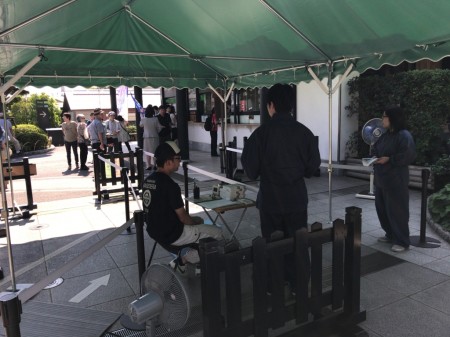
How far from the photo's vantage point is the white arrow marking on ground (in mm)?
3799

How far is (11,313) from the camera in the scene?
6.97 feet

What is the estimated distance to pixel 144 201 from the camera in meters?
3.54

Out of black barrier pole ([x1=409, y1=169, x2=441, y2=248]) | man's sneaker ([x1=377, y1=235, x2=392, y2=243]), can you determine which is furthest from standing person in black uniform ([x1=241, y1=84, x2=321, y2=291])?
black barrier pole ([x1=409, y1=169, x2=441, y2=248])

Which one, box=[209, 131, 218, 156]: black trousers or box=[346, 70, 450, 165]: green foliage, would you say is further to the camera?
box=[209, 131, 218, 156]: black trousers

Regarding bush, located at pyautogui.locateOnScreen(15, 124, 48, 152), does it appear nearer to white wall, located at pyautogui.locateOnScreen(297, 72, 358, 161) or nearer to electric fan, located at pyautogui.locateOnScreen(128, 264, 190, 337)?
white wall, located at pyautogui.locateOnScreen(297, 72, 358, 161)

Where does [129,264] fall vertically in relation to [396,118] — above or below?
below

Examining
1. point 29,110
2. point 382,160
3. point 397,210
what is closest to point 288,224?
point 382,160

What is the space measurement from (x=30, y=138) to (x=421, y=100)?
16729 millimetres

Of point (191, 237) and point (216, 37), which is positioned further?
point (216, 37)

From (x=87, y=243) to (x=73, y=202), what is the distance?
111 inches

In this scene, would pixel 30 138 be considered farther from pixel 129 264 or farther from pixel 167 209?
pixel 167 209

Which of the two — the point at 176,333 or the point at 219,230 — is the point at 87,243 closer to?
the point at 219,230

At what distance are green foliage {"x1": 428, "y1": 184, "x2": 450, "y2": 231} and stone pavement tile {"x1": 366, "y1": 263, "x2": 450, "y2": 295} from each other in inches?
59.4

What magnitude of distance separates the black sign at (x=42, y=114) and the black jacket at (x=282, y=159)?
75.0 feet
